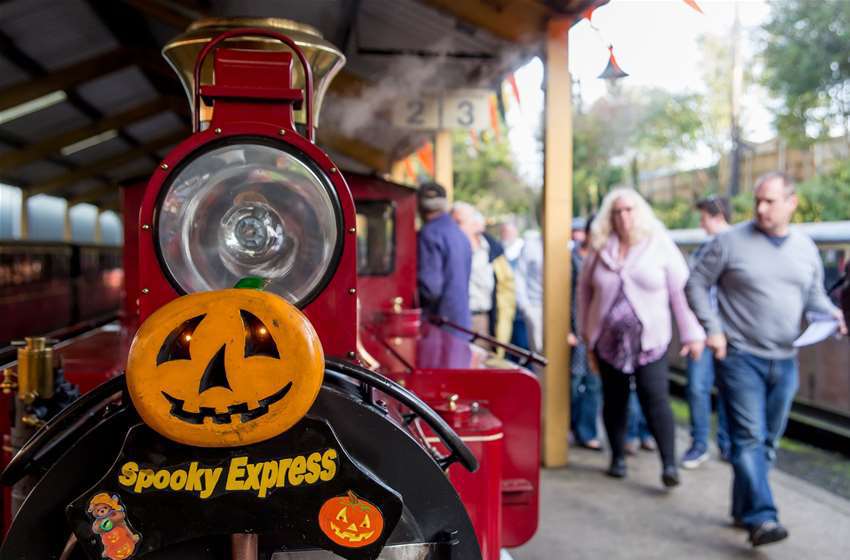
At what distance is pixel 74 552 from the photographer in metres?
1.39

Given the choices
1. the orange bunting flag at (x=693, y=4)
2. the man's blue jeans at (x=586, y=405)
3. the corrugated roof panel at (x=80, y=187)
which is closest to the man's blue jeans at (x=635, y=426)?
the man's blue jeans at (x=586, y=405)

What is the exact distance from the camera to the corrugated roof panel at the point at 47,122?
13.7 metres

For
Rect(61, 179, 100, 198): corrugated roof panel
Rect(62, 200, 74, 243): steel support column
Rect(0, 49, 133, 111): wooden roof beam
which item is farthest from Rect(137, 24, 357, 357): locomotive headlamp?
Rect(62, 200, 74, 243): steel support column

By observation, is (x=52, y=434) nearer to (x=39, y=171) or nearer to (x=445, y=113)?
(x=445, y=113)

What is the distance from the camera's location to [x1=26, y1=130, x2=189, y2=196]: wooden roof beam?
62.0 ft

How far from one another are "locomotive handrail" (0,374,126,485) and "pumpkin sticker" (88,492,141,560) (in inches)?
8.2

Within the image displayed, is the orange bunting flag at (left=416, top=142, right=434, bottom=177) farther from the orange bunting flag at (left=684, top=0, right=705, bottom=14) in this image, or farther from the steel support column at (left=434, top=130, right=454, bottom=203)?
the orange bunting flag at (left=684, top=0, right=705, bottom=14)

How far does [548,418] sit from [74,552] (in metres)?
4.23

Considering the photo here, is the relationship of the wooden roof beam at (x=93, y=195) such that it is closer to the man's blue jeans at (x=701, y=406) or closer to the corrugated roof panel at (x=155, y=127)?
the corrugated roof panel at (x=155, y=127)

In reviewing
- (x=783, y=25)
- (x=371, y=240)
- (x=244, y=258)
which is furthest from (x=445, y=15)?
(x=783, y=25)

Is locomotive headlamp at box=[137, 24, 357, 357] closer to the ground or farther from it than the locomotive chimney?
closer to the ground

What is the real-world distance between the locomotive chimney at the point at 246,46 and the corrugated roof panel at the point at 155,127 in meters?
15.9

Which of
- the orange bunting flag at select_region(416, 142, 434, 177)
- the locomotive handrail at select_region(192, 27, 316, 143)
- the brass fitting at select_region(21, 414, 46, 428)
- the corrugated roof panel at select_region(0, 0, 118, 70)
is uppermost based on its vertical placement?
the corrugated roof panel at select_region(0, 0, 118, 70)

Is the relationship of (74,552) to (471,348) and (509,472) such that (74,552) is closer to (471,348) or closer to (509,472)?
(509,472)
